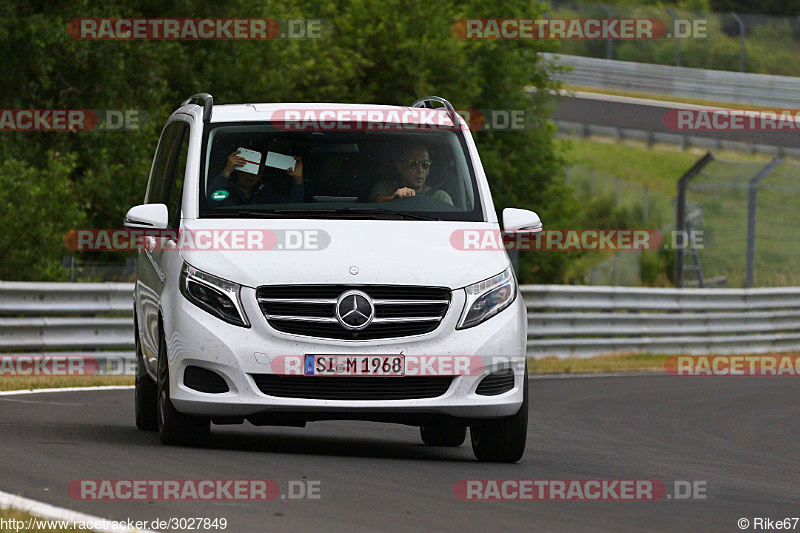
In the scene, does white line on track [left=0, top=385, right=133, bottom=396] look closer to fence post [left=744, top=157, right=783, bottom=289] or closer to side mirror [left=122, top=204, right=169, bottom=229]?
side mirror [left=122, top=204, right=169, bottom=229]

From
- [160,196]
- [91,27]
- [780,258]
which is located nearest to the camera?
[160,196]

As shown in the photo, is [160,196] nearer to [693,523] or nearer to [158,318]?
[158,318]

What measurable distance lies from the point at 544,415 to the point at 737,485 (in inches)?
193

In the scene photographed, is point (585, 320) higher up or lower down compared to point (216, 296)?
lower down

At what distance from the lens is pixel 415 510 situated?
23.1ft

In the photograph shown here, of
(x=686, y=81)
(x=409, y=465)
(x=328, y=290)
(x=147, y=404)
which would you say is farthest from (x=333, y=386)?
(x=686, y=81)

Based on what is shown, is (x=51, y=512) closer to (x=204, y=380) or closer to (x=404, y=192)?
(x=204, y=380)

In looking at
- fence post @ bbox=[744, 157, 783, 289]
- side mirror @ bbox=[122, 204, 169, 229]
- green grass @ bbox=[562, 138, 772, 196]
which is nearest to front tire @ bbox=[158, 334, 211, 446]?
side mirror @ bbox=[122, 204, 169, 229]

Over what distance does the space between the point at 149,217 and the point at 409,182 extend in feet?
5.05

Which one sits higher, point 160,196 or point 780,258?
point 160,196

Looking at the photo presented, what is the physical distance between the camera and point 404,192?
9727mm

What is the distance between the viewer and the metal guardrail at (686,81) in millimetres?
53031

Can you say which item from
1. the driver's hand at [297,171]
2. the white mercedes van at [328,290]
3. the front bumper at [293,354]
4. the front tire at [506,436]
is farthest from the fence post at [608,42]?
the front bumper at [293,354]

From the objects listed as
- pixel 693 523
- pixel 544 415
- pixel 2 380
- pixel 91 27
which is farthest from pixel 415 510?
pixel 91 27
